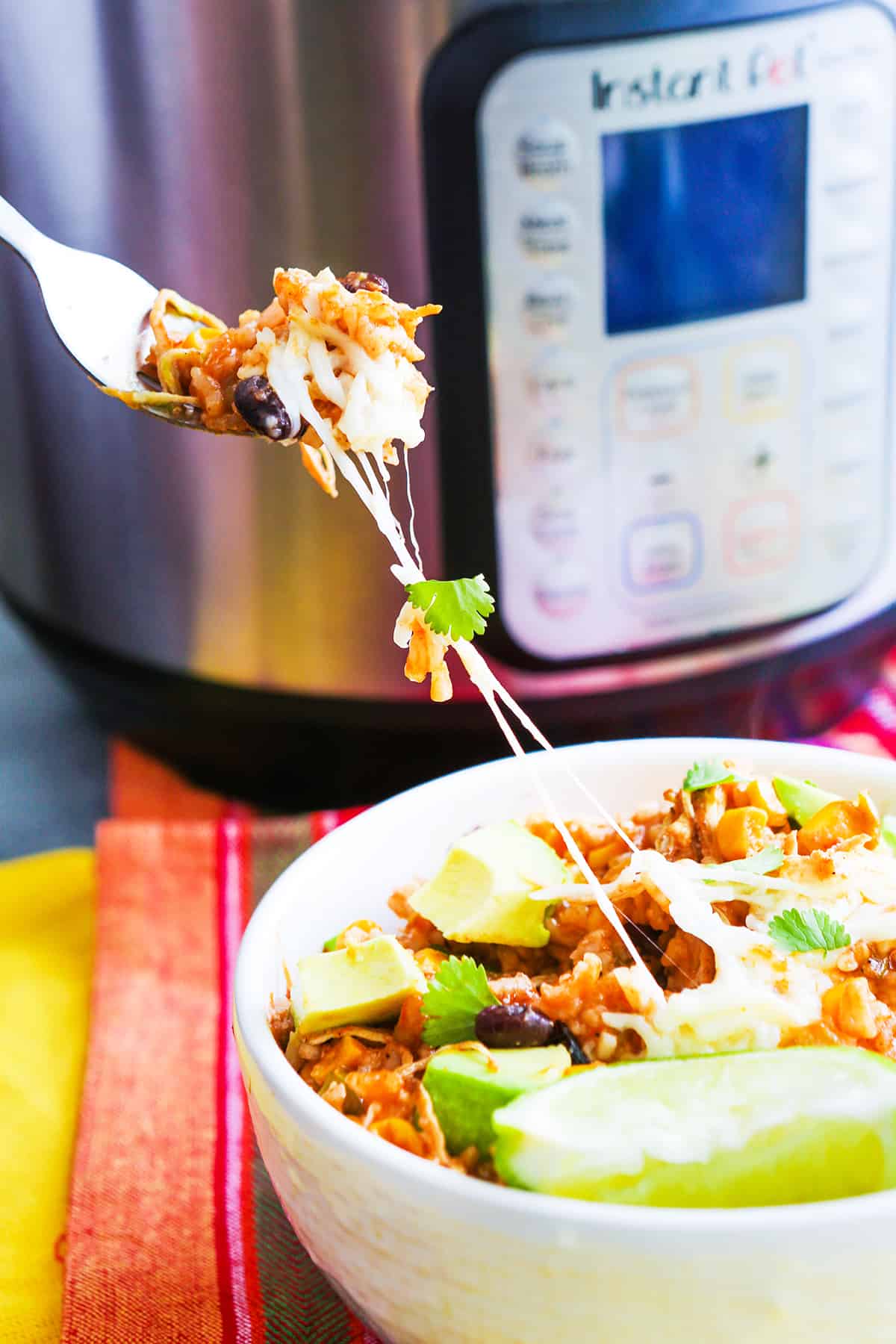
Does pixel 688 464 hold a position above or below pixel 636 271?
below

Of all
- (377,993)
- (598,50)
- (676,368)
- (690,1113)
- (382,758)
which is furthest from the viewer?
(382,758)

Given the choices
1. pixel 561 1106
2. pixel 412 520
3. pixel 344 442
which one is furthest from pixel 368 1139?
pixel 412 520

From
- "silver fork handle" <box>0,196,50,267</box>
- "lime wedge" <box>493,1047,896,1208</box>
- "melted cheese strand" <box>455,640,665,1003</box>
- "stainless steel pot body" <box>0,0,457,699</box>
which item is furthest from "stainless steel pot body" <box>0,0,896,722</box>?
"lime wedge" <box>493,1047,896,1208</box>

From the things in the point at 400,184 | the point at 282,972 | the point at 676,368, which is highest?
the point at 400,184

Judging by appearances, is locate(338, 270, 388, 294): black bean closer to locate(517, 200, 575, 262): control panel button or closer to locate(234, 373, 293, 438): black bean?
locate(234, 373, 293, 438): black bean

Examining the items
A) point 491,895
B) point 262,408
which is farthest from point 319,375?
point 491,895

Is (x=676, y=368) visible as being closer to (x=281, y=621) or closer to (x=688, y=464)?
(x=688, y=464)

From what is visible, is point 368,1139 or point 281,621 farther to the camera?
point 281,621

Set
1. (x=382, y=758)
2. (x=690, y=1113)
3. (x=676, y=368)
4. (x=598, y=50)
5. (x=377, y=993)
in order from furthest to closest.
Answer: (x=382, y=758) < (x=676, y=368) < (x=598, y=50) < (x=377, y=993) < (x=690, y=1113)
